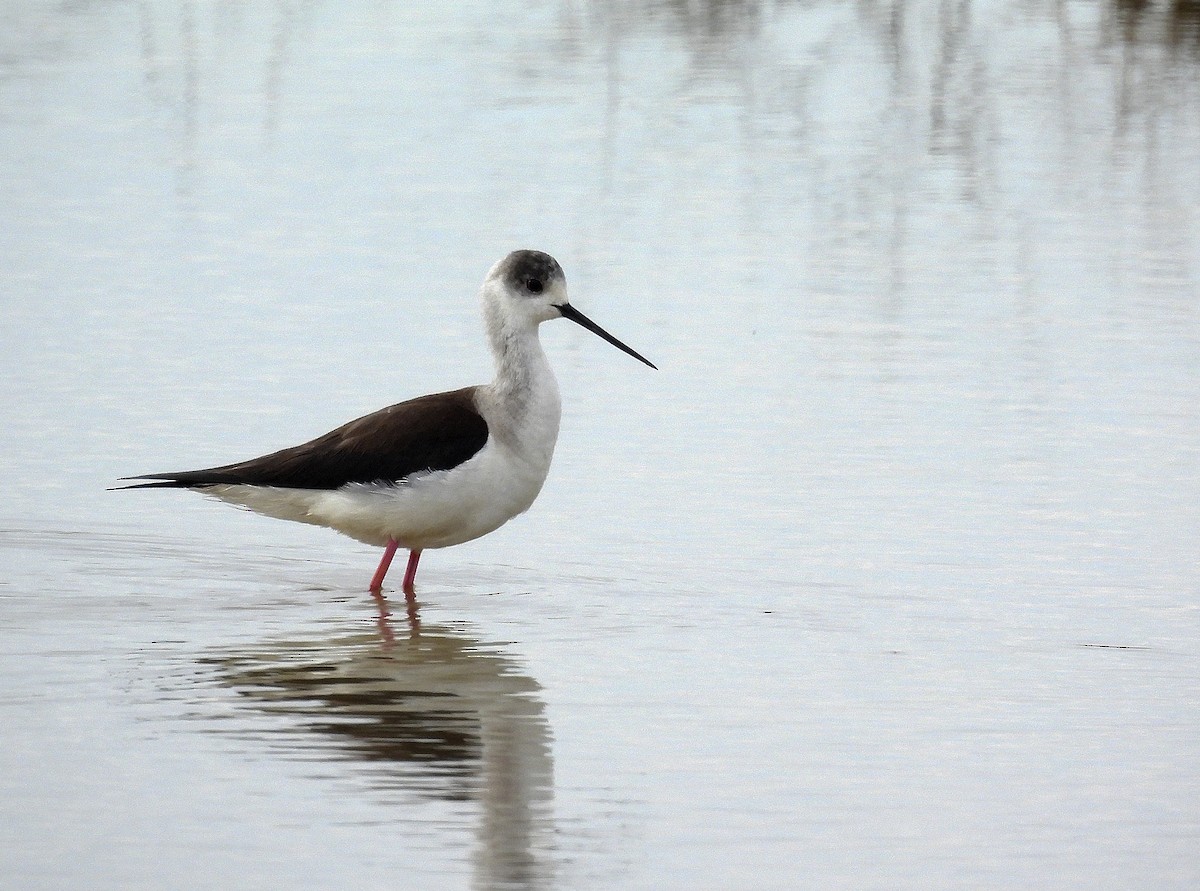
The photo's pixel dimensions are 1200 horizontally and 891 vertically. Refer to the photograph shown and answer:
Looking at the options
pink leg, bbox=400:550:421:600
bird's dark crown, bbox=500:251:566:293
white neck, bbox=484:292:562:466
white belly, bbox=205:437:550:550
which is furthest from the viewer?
bird's dark crown, bbox=500:251:566:293

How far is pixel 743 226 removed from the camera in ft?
41.2

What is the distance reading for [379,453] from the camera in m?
7.59

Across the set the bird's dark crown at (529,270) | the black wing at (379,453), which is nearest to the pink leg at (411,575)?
the black wing at (379,453)

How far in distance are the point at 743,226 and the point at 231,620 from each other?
612 cm

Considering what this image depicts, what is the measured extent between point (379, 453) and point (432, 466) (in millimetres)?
233

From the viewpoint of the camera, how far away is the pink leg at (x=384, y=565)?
764cm

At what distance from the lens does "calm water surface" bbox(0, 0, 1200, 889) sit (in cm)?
526

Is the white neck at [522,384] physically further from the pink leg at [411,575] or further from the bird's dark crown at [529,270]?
the pink leg at [411,575]

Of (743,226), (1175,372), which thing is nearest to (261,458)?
(1175,372)

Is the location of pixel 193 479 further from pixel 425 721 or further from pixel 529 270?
pixel 425 721

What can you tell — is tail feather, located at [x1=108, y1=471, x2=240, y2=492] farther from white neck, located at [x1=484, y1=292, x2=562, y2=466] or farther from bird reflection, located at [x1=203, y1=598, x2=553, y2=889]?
white neck, located at [x1=484, y1=292, x2=562, y2=466]

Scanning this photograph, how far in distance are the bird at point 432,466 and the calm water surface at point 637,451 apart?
0.86 feet

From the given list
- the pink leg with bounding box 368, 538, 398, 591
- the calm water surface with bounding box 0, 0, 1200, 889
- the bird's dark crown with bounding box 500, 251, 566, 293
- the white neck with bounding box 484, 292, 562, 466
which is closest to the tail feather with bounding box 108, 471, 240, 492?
the calm water surface with bounding box 0, 0, 1200, 889

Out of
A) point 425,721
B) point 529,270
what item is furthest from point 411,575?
point 425,721
